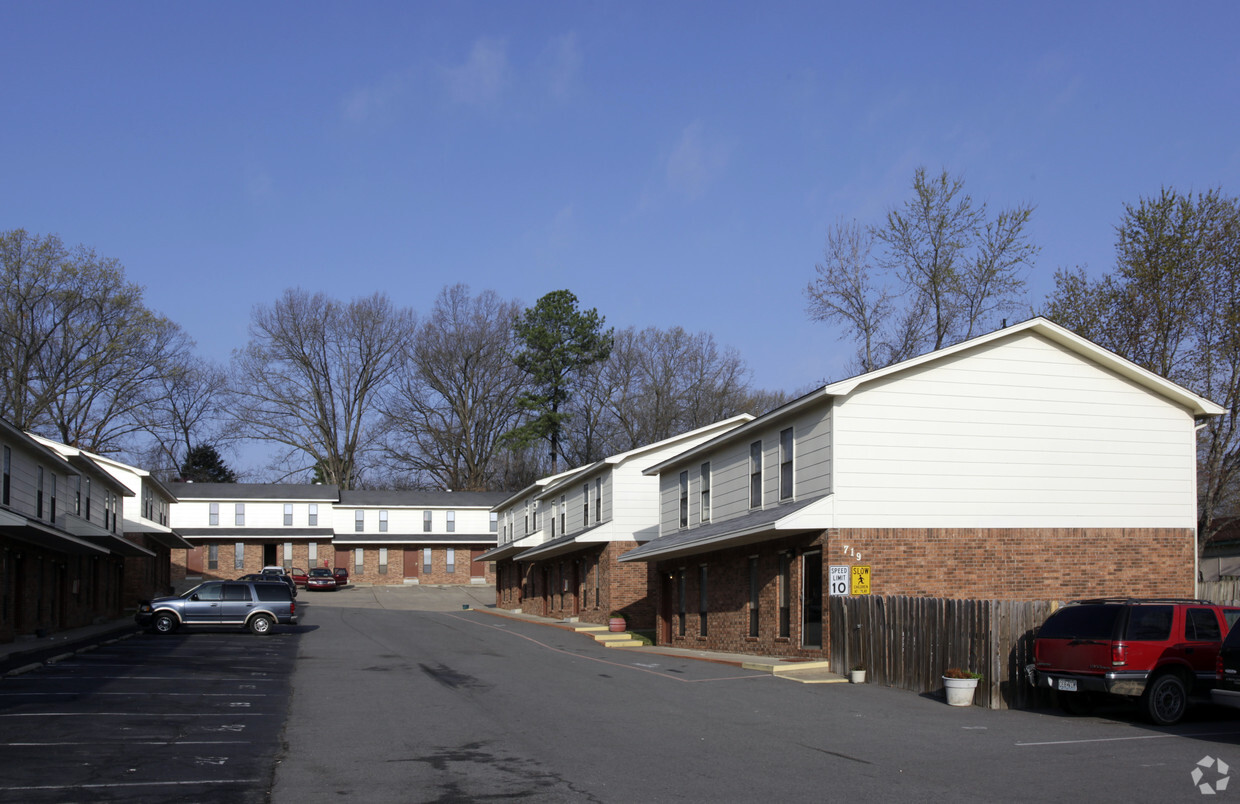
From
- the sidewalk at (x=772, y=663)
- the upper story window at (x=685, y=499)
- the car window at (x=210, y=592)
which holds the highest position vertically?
the upper story window at (x=685, y=499)

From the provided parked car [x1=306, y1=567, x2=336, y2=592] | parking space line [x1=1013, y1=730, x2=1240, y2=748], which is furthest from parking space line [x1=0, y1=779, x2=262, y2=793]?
parked car [x1=306, y1=567, x2=336, y2=592]

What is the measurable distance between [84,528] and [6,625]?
8.77 meters

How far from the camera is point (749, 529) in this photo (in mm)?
22641

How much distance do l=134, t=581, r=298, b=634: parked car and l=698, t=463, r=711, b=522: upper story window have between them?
15000mm

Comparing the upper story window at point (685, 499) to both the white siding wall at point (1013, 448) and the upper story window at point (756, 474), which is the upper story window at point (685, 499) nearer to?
the upper story window at point (756, 474)

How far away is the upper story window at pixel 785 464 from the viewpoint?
2412 centimetres

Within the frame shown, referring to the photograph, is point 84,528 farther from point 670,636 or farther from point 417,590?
point 417,590

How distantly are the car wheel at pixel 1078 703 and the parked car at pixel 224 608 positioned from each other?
2635 centimetres

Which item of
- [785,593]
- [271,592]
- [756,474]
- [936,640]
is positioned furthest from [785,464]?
[271,592]

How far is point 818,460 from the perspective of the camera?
22.5 meters

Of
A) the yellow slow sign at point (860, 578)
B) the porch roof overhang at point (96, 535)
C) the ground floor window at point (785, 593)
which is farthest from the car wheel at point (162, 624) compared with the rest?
the yellow slow sign at point (860, 578)

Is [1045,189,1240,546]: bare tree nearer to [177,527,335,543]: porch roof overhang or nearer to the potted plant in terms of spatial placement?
the potted plant

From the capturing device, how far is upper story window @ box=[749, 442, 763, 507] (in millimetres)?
25828

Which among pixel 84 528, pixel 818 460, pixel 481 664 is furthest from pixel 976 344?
pixel 84 528
